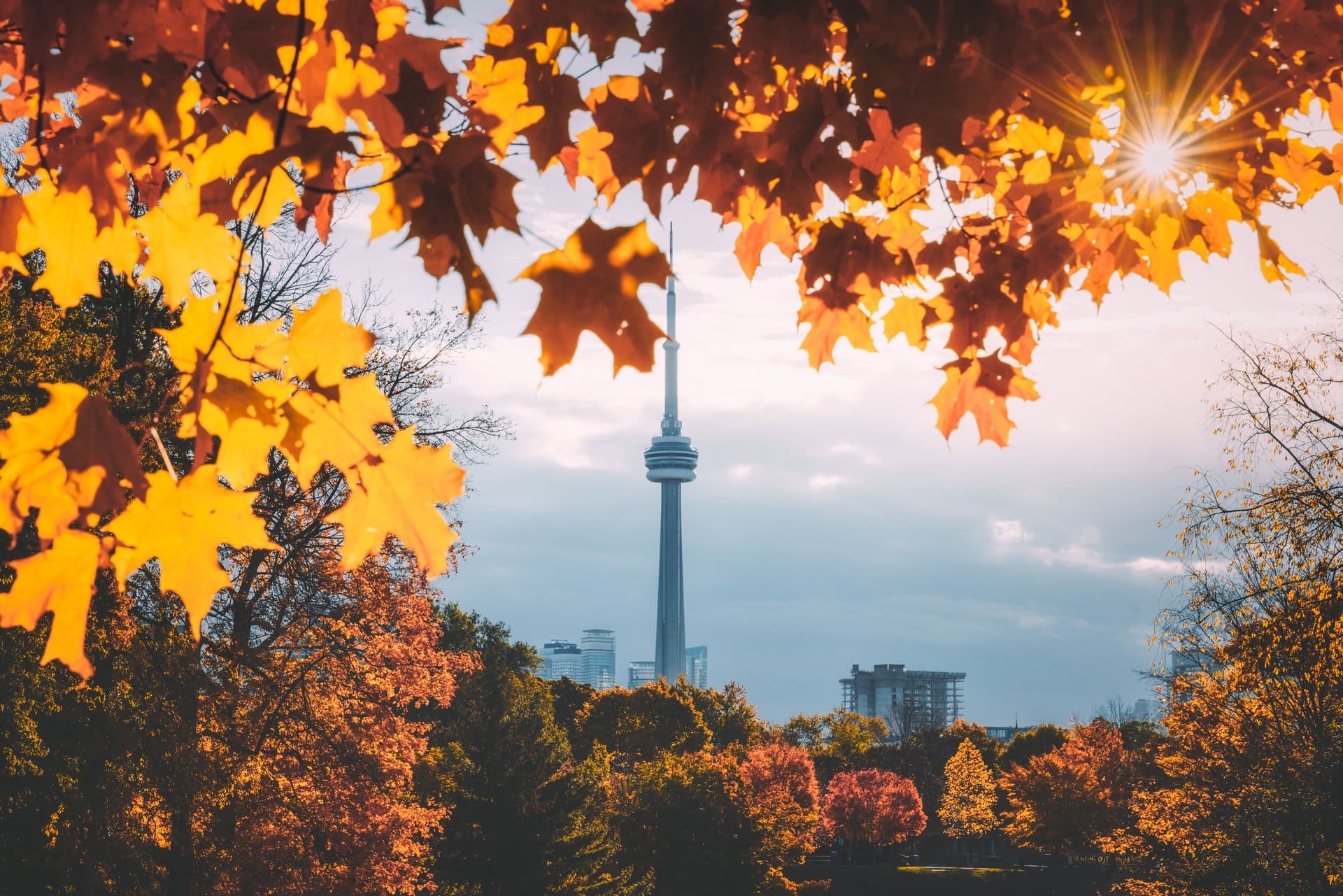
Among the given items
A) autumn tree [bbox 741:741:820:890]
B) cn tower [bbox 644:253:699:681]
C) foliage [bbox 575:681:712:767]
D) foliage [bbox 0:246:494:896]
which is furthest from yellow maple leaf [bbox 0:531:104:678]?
cn tower [bbox 644:253:699:681]

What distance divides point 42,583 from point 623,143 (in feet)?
5.64

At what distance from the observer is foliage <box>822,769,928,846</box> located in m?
53.9

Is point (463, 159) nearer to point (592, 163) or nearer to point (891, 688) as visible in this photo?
point (592, 163)

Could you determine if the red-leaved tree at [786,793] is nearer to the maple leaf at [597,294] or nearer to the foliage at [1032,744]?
the foliage at [1032,744]

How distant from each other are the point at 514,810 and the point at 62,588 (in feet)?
90.2

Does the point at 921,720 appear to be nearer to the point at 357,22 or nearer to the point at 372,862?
the point at 372,862

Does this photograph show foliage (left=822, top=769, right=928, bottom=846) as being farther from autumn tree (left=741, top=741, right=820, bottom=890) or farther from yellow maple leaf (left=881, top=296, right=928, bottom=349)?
yellow maple leaf (left=881, top=296, right=928, bottom=349)

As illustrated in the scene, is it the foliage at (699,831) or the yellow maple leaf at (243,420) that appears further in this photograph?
the foliage at (699,831)

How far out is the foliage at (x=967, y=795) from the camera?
2190 inches

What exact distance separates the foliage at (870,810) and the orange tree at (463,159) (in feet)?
180

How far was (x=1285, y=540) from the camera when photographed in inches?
438

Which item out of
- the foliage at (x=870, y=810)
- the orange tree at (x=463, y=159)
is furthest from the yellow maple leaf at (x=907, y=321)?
the foliage at (x=870, y=810)

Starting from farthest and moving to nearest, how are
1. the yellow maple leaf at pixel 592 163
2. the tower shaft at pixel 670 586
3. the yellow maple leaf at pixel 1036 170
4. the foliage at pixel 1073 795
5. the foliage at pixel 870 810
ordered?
1. the tower shaft at pixel 670 586
2. the foliage at pixel 870 810
3. the foliage at pixel 1073 795
4. the yellow maple leaf at pixel 1036 170
5. the yellow maple leaf at pixel 592 163

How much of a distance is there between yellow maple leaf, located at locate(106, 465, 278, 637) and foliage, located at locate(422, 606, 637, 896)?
24.3m
